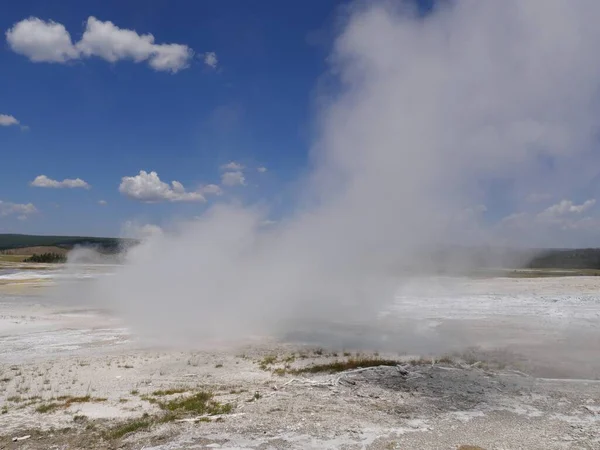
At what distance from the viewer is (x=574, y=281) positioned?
3444cm

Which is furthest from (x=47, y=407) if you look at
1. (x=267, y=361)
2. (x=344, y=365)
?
(x=344, y=365)

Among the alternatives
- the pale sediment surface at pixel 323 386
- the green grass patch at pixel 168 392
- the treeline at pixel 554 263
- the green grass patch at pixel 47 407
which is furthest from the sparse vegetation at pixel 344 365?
the treeline at pixel 554 263

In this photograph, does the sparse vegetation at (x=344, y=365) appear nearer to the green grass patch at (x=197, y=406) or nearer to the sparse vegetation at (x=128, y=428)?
the green grass patch at (x=197, y=406)

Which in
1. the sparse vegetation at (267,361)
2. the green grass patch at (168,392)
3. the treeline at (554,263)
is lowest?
Answer: the green grass patch at (168,392)

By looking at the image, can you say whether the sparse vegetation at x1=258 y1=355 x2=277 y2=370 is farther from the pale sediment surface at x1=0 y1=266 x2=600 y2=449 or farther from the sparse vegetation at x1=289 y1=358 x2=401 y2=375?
the sparse vegetation at x1=289 y1=358 x2=401 y2=375

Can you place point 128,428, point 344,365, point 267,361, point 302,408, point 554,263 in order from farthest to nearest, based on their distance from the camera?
point 554,263 → point 267,361 → point 344,365 → point 302,408 → point 128,428

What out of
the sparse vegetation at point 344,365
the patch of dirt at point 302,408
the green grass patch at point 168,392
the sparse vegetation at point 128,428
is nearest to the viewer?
the patch of dirt at point 302,408

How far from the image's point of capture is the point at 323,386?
10.1 metres

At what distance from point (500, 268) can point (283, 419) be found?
50015mm

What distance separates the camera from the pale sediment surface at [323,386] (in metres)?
7.54

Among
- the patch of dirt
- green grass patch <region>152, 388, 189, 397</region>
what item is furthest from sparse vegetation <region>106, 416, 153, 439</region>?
green grass patch <region>152, 388, 189, 397</region>

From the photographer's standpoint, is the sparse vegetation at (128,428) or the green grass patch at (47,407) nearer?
the sparse vegetation at (128,428)

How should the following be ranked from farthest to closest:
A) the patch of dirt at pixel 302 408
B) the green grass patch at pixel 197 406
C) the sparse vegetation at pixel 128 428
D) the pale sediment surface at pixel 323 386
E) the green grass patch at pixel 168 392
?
the green grass patch at pixel 168 392
the green grass patch at pixel 197 406
the sparse vegetation at pixel 128 428
the pale sediment surface at pixel 323 386
the patch of dirt at pixel 302 408

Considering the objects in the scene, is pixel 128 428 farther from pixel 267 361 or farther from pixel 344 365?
pixel 344 365
